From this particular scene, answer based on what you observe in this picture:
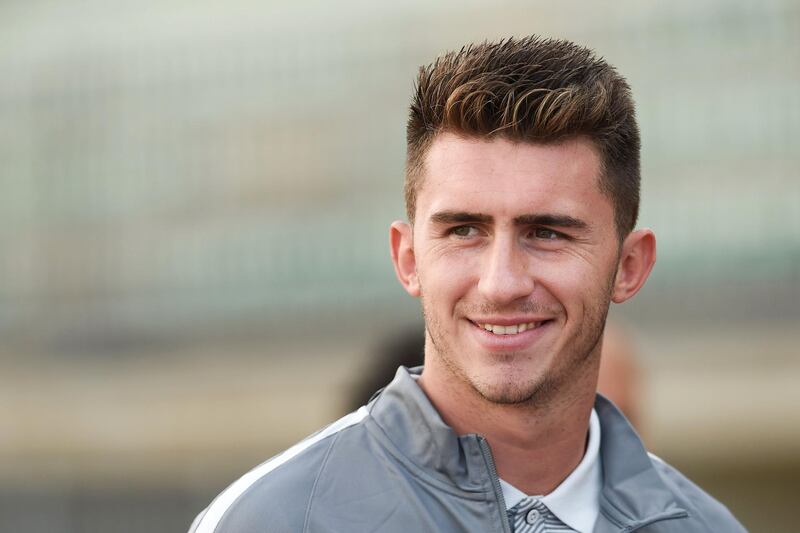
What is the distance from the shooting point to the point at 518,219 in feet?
7.38

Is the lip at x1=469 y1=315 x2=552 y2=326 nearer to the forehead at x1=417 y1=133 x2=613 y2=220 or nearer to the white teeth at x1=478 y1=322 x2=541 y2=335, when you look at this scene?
the white teeth at x1=478 y1=322 x2=541 y2=335

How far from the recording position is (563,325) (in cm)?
231

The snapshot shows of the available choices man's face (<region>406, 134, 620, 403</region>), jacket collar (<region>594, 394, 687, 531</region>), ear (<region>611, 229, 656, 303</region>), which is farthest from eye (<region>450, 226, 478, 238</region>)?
jacket collar (<region>594, 394, 687, 531</region>)

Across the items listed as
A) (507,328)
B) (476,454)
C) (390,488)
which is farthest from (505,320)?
(390,488)

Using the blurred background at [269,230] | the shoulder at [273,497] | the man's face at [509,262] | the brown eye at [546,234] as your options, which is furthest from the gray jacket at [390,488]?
the blurred background at [269,230]

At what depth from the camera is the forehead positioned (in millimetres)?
2254

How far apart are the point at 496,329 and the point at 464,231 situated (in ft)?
0.57

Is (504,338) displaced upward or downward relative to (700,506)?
upward

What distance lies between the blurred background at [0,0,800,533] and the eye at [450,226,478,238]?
5265mm

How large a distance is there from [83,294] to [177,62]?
1.70 meters

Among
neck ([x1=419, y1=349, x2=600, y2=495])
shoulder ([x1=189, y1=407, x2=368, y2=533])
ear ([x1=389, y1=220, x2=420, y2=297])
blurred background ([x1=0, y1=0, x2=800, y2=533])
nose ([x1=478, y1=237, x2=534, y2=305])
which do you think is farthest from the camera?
blurred background ([x1=0, y1=0, x2=800, y2=533])

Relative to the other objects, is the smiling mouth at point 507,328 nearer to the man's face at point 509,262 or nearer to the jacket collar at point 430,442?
the man's face at point 509,262

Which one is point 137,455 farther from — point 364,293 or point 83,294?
point 364,293

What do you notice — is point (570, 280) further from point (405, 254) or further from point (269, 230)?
point (269, 230)
